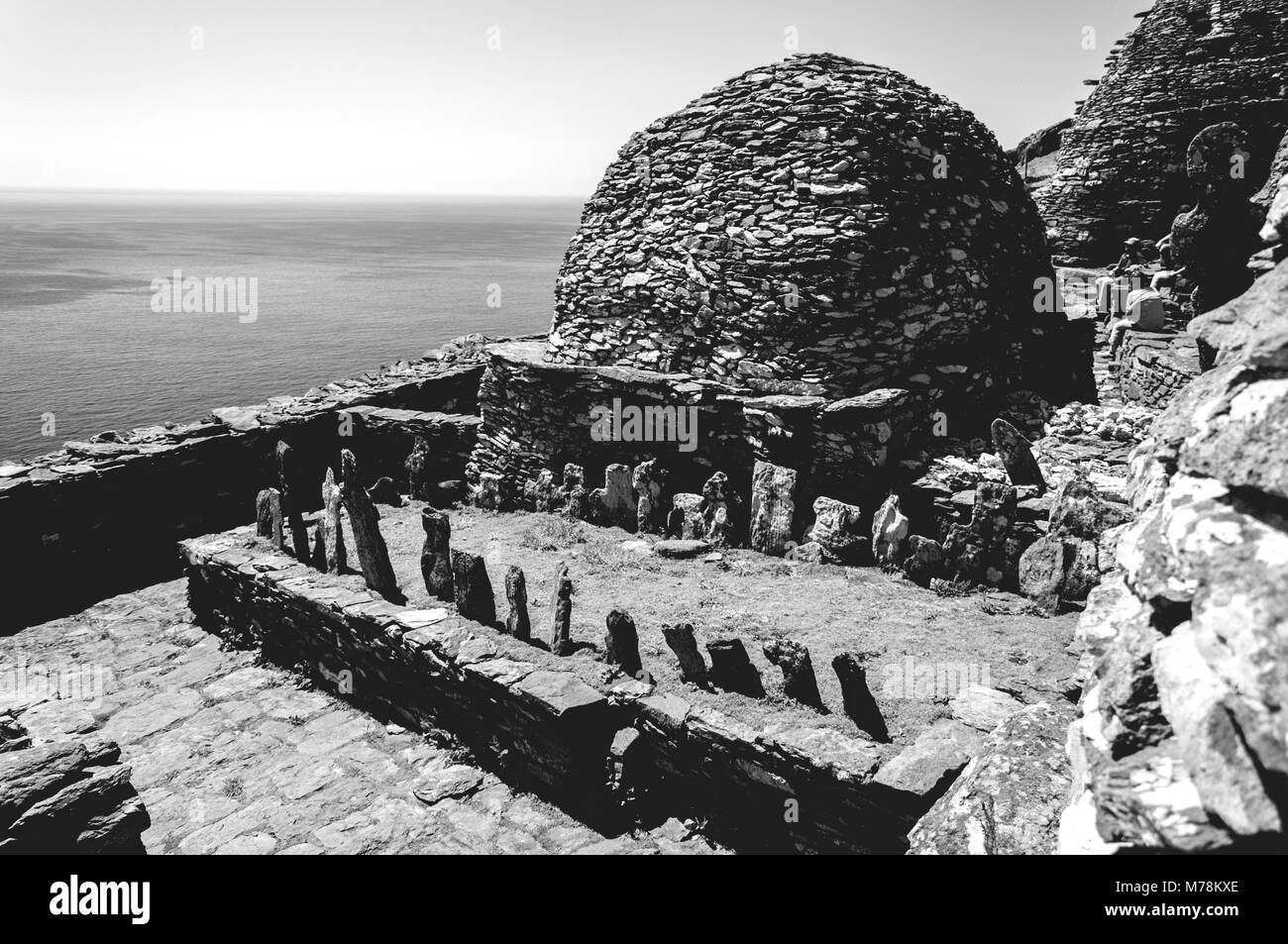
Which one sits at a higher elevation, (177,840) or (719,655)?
(719,655)

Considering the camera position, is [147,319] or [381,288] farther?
[381,288]

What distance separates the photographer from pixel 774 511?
9.94 m

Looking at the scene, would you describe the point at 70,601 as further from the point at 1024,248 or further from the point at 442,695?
the point at 1024,248

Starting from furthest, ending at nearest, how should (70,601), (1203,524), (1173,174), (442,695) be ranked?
(1173,174)
(70,601)
(442,695)
(1203,524)

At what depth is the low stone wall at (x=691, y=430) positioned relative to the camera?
9.88 metres

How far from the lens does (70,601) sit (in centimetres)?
1156

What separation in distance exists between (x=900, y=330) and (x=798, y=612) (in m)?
4.40

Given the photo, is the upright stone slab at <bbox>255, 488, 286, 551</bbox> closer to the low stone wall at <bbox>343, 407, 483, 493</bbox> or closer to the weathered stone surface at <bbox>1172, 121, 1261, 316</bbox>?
the low stone wall at <bbox>343, 407, 483, 493</bbox>

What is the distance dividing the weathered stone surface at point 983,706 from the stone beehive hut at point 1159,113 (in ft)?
42.3

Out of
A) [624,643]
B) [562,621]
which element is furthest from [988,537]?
[562,621]

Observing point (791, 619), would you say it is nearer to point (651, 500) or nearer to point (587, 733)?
point (587, 733)

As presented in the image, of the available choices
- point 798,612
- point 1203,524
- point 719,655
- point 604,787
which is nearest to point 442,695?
point 604,787

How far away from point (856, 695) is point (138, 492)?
11.6 meters
